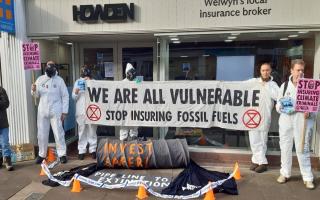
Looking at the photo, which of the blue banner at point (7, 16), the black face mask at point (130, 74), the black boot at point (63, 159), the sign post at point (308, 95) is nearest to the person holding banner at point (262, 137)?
the sign post at point (308, 95)

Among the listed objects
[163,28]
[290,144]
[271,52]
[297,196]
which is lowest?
[297,196]

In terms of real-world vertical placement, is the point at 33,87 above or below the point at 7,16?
below

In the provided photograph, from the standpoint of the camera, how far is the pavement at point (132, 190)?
452 centimetres

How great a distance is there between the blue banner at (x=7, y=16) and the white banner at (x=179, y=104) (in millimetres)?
1877

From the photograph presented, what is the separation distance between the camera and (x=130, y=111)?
19.9ft

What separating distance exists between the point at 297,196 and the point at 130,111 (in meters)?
3.36

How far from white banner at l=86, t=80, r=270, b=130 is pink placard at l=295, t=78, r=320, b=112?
0.93 meters

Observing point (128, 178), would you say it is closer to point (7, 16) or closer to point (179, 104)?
point (179, 104)

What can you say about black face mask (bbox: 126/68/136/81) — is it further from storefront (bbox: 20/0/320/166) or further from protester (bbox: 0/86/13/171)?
protester (bbox: 0/86/13/171)

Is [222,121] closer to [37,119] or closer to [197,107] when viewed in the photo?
[197,107]

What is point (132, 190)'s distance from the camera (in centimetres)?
473

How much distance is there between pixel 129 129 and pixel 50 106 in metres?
1.66

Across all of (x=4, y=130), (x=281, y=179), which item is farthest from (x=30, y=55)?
(x=281, y=179)

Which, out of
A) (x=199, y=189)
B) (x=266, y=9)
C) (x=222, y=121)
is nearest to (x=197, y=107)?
(x=222, y=121)
